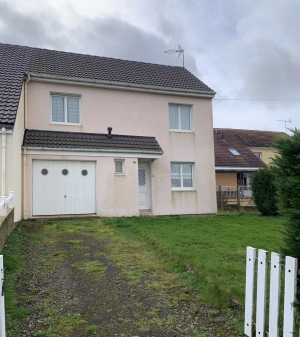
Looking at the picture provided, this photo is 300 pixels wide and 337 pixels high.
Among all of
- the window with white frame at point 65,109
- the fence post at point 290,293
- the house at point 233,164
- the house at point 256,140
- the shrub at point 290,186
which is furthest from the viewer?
the house at point 256,140

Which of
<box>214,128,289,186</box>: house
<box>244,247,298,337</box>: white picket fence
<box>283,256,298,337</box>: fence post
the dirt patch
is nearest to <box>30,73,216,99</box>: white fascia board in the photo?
the dirt patch

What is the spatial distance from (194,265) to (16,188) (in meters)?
7.34

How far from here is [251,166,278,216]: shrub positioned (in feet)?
50.9

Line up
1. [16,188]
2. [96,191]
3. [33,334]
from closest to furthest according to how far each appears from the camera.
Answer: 1. [33,334]
2. [16,188]
3. [96,191]

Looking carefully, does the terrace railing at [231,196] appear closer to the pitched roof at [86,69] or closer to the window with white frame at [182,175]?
the window with white frame at [182,175]

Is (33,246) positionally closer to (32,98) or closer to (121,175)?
(121,175)

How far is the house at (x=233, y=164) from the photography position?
2691cm

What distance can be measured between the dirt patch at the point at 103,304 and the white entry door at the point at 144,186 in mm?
8215

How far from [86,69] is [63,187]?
19.9 ft

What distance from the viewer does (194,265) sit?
5.88 metres

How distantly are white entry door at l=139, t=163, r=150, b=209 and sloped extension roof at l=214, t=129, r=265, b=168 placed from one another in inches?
489

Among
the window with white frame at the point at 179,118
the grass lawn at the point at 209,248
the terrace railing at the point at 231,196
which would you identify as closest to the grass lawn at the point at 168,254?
the grass lawn at the point at 209,248

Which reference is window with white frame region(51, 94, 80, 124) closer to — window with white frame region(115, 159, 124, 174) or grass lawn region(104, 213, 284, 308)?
window with white frame region(115, 159, 124, 174)

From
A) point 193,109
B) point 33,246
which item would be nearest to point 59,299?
point 33,246
